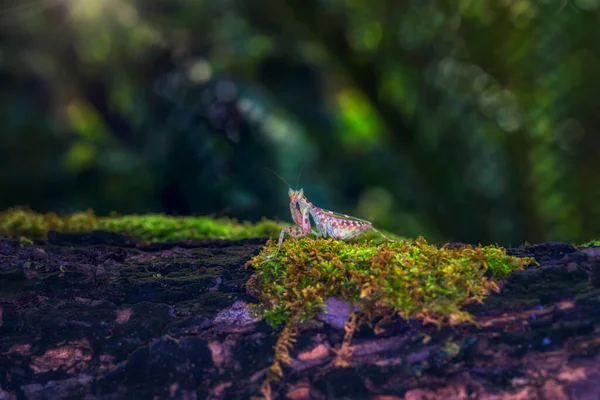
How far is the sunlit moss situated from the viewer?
225 cm

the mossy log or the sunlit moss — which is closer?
the mossy log

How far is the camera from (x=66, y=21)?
7762 mm

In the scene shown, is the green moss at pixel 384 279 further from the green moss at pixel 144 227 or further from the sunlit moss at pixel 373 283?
the green moss at pixel 144 227

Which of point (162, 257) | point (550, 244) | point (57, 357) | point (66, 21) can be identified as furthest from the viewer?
point (66, 21)

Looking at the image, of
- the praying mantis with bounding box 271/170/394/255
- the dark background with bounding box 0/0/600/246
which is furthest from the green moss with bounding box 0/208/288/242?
the dark background with bounding box 0/0/600/246

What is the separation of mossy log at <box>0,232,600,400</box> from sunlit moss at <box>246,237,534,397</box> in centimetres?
5

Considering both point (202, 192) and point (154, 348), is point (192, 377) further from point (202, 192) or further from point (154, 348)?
point (202, 192)

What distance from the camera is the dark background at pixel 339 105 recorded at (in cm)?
726

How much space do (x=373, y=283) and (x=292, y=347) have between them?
47 cm

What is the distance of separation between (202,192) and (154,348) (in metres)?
4.63

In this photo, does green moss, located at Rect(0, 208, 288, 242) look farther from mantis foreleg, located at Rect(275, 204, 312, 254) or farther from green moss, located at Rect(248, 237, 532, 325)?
green moss, located at Rect(248, 237, 532, 325)

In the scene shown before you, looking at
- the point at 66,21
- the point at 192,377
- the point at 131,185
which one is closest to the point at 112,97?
the point at 66,21

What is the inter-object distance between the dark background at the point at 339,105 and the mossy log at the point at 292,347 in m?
4.28

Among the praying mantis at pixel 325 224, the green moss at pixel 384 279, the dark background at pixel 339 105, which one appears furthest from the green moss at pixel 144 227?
the green moss at pixel 384 279
